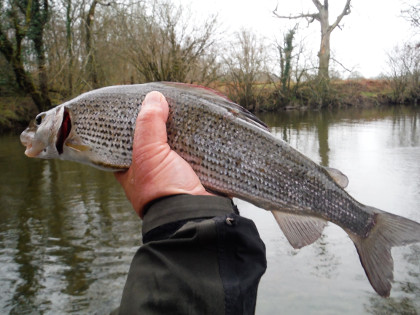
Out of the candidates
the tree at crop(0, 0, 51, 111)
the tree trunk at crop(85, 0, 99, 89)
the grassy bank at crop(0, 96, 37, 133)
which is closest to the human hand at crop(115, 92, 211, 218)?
the tree at crop(0, 0, 51, 111)

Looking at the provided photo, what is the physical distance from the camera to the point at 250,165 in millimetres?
2098

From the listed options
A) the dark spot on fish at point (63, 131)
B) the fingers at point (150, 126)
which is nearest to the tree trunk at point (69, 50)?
the dark spot on fish at point (63, 131)

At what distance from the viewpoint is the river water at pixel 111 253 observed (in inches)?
172

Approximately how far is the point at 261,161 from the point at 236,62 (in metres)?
31.3

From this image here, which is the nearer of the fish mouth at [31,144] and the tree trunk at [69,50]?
the fish mouth at [31,144]

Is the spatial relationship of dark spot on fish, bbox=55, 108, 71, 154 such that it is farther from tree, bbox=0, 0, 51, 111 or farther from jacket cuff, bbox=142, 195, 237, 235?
tree, bbox=0, 0, 51, 111

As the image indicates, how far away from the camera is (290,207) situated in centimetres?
210

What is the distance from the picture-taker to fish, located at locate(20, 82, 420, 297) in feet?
6.73

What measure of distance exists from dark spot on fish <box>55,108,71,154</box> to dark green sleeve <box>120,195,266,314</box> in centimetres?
111

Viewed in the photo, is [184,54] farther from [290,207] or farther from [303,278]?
[290,207]

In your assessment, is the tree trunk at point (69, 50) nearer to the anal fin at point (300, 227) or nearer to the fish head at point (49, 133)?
the fish head at point (49, 133)

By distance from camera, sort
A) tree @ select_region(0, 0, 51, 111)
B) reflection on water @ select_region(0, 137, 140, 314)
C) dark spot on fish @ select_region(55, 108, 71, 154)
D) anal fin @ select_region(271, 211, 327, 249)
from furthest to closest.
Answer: tree @ select_region(0, 0, 51, 111) → reflection on water @ select_region(0, 137, 140, 314) → dark spot on fish @ select_region(55, 108, 71, 154) → anal fin @ select_region(271, 211, 327, 249)

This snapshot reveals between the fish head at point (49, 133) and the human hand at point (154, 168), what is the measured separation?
1.87 ft

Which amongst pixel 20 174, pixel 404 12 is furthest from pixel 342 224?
pixel 404 12
